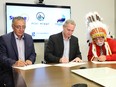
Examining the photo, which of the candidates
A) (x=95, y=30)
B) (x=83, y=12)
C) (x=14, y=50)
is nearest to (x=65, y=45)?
(x=95, y=30)

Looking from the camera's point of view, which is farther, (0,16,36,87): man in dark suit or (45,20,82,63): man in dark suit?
(45,20,82,63): man in dark suit

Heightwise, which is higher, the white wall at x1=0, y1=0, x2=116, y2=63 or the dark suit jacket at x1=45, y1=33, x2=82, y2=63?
the white wall at x1=0, y1=0, x2=116, y2=63

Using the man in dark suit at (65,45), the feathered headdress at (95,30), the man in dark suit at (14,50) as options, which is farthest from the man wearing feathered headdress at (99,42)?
the man in dark suit at (14,50)

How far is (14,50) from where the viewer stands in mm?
2508

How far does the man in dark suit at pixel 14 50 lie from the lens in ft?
7.60

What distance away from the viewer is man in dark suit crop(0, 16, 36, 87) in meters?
2.32

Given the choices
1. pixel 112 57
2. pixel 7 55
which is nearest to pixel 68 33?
pixel 112 57

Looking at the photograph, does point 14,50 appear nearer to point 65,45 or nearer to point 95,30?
point 65,45

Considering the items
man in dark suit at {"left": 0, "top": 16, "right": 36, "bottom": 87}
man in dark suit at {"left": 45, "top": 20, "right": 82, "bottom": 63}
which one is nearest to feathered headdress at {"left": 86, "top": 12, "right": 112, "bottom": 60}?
man in dark suit at {"left": 45, "top": 20, "right": 82, "bottom": 63}

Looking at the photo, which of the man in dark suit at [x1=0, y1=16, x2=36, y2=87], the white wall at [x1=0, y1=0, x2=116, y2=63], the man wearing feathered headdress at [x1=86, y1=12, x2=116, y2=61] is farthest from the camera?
the white wall at [x1=0, y1=0, x2=116, y2=63]

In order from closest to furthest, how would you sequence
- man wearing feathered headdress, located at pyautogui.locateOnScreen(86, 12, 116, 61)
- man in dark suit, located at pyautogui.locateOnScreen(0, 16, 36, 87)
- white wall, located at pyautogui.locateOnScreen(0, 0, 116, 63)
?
man in dark suit, located at pyautogui.locateOnScreen(0, 16, 36, 87), man wearing feathered headdress, located at pyautogui.locateOnScreen(86, 12, 116, 61), white wall, located at pyautogui.locateOnScreen(0, 0, 116, 63)

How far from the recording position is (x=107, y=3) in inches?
180

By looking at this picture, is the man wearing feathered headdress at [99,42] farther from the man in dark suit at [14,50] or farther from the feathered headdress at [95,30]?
the man in dark suit at [14,50]

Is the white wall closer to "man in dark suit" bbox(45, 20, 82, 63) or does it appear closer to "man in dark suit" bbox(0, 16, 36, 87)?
"man in dark suit" bbox(45, 20, 82, 63)
